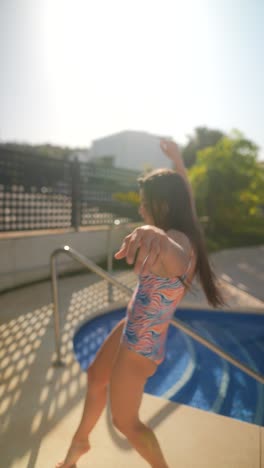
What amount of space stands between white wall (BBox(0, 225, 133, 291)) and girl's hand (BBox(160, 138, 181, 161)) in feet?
11.5

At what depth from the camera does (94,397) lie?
148cm

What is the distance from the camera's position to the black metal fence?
5145 millimetres

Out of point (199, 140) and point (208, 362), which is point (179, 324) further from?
point (199, 140)

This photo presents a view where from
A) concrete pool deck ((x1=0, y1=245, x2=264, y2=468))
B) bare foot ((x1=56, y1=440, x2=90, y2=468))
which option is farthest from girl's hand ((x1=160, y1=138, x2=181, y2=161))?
concrete pool deck ((x1=0, y1=245, x2=264, y2=468))

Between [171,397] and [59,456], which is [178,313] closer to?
[171,397]

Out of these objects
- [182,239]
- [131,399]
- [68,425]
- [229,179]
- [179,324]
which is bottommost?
[68,425]

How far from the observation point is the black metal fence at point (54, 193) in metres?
5.14

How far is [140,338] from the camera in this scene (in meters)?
1.30

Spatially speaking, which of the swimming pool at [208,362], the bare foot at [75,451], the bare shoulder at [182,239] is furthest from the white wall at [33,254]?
the bare shoulder at [182,239]

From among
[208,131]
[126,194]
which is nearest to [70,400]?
[126,194]

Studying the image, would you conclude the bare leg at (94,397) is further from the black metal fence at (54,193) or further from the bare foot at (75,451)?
the black metal fence at (54,193)

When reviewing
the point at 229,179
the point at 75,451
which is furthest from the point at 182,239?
the point at 229,179

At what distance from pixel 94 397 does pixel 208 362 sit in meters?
2.46

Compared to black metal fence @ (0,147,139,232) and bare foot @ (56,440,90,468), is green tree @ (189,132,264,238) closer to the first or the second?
black metal fence @ (0,147,139,232)
